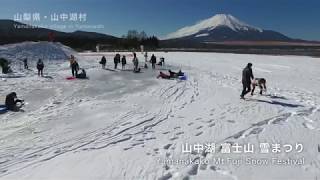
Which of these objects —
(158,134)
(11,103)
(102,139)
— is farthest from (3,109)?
(158,134)

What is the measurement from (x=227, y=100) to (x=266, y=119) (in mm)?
4004

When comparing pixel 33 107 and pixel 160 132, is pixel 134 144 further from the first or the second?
pixel 33 107

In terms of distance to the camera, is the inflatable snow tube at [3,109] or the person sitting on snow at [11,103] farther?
the person sitting on snow at [11,103]

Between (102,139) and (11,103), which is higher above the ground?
(11,103)

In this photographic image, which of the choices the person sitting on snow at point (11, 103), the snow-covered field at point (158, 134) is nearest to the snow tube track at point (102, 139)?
the snow-covered field at point (158, 134)

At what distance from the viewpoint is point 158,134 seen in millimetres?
10016

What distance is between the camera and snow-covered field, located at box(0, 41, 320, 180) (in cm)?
734

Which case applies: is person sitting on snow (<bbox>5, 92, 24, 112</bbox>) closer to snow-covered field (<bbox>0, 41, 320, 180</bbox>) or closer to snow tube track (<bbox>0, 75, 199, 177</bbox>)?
snow-covered field (<bbox>0, 41, 320, 180</bbox>)

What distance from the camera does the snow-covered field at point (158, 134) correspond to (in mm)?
7336

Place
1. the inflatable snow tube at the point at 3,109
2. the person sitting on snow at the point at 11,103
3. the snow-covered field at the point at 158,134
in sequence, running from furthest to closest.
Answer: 1. the person sitting on snow at the point at 11,103
2. the inflatable snow tube at the point at 3,109
3. the snow-covered field at the point at 158,134

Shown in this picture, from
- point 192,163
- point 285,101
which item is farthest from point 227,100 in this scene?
point 192,163

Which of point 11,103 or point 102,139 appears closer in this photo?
point 102,139

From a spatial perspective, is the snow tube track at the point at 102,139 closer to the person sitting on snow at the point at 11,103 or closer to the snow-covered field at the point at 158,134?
the snow-covered field at the point at 158,134

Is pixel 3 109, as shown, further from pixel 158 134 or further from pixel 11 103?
pixel 158 134
